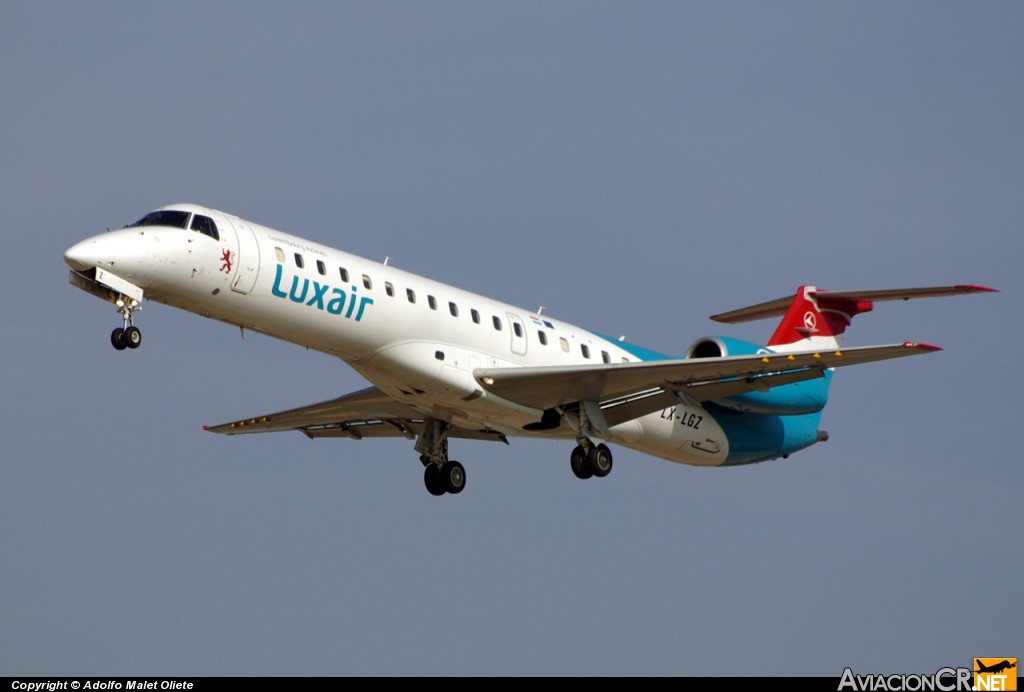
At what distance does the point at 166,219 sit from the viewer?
23.5 metres

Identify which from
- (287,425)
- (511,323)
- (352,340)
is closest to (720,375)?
(511,323)

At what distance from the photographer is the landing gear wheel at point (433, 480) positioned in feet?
93.4

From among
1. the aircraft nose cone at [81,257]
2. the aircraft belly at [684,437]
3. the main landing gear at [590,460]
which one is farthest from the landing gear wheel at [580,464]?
the aircraft nose cone at [81,257]

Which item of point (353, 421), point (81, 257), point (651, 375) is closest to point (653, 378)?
point (651, 375)

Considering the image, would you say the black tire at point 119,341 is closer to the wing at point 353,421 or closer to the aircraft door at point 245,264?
the aircraft door at point 245,264

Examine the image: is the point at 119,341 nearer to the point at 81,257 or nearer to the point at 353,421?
the point at 81,257

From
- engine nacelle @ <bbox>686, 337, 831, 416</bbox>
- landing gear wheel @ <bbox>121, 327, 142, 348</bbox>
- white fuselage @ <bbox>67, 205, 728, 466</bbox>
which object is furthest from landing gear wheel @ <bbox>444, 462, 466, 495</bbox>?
landing gear wheel @ <bbox>121, 327, 142, 348</bbox>

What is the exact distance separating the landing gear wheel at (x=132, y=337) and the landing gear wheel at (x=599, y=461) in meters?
7.91

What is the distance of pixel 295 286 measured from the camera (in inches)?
942

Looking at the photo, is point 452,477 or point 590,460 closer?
point 590,460

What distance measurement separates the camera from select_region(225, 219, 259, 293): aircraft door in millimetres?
23531

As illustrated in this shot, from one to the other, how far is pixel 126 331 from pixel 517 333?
22.1 ft

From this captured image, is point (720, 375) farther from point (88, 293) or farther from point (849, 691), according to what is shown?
point (88, 293)

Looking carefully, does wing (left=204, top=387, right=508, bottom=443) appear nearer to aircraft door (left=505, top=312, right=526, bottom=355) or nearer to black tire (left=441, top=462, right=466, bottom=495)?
black tire (left=441, top=462, right=466, bottom=495)
